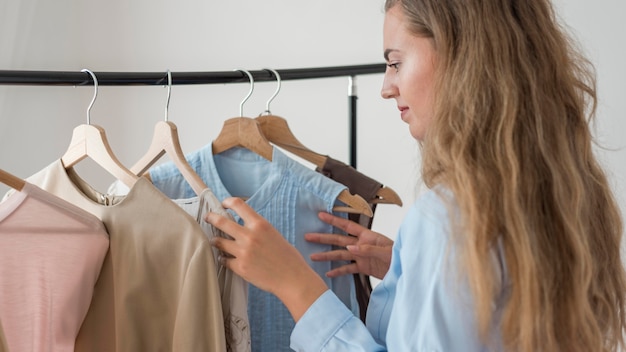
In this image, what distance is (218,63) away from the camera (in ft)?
8.57

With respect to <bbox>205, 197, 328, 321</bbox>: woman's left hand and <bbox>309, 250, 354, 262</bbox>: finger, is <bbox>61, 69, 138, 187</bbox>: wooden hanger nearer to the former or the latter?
<bbox>205, 197, 328, 321</bbox>: woman's left hand

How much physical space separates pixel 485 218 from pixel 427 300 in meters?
0.12

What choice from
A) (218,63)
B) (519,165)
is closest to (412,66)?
(519,165)

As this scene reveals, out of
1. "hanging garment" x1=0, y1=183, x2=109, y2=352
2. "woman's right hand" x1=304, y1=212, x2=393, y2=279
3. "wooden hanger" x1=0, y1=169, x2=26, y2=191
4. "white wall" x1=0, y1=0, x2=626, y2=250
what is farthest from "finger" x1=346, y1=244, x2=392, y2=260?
"white wall" x1=0, y1=0, x2=626, y2=250

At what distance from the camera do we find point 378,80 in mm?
2604

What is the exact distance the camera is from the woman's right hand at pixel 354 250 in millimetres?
1419

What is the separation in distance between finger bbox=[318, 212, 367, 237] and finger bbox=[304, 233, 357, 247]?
14mm

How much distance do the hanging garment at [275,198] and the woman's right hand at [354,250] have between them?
18mm

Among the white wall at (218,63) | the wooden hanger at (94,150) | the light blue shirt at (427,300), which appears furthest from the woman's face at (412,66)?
the white wall at (218,63)

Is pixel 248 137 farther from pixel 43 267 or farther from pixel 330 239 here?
pixel 43 267

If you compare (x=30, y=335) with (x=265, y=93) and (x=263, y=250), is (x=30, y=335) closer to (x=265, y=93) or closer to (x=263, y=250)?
(x=263, y=250)

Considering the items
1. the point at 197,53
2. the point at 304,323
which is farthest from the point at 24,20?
the point at 304,323

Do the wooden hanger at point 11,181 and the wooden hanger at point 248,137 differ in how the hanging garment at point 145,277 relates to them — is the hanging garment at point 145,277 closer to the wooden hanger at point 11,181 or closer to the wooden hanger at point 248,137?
the wooden hanger at point 11,181

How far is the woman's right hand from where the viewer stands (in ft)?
4.66
